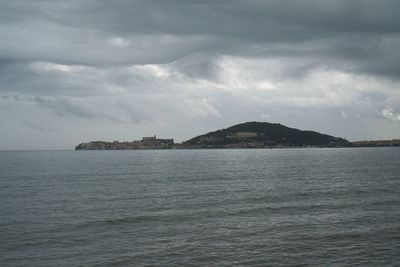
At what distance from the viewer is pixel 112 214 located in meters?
48.0

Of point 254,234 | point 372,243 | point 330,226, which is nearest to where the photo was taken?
point 372,243

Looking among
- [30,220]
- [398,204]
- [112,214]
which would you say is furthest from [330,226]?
[30,220]

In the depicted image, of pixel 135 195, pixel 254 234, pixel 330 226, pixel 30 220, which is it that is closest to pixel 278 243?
pixel 254 234

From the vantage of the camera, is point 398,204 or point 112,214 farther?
point 398,204

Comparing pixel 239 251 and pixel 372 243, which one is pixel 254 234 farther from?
pixel 372 243

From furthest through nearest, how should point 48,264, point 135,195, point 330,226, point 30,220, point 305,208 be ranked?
1. point 135,195
2. point 305,208
3. point 30,220
4. point 330,226
5. point 48,264

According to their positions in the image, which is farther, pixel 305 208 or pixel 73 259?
pixel 305 208

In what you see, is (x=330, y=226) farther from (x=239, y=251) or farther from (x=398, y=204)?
(x=398, y=204)

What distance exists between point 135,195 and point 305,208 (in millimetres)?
27412

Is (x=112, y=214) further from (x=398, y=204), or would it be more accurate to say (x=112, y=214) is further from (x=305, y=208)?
(x=398, y=204)

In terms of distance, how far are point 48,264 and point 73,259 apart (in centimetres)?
174

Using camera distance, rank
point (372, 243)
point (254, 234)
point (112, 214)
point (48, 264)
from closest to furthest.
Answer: point (48, 264) → point (372, 243) → point (254, 234) → point (112, 214)

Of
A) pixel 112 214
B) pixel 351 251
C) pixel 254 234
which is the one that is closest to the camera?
pixel 351 251

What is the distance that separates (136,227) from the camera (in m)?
40.9
